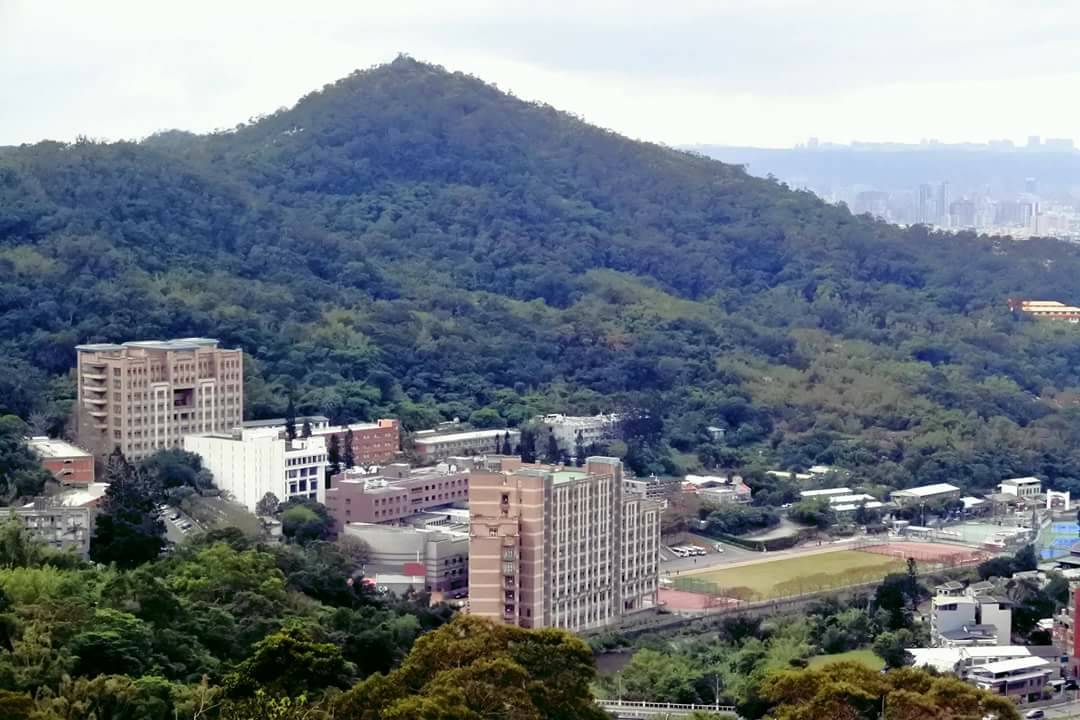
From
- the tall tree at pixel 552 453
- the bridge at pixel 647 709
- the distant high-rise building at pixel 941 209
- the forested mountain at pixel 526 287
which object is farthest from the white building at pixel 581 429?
the distant high-rise building at pixel 941 209

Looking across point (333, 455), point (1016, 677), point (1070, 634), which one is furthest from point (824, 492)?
point (1016, 677)

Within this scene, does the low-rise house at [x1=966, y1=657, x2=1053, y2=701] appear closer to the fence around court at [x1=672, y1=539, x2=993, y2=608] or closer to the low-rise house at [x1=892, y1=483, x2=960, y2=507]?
the fence around court at [x1=672, y1=539, x2=993, y2=608]

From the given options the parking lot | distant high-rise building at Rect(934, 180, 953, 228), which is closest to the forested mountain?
the parking lot

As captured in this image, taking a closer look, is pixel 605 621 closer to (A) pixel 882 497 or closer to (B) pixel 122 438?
(B) pixel 122 438

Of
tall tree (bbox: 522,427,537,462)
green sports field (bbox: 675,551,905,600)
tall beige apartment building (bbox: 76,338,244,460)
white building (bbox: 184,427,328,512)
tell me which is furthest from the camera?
tall tree (bbox: 522,427,537,462)

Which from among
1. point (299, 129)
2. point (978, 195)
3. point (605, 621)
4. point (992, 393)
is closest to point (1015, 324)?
point (992, 393)

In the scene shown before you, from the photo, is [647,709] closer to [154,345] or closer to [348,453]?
[348,453]

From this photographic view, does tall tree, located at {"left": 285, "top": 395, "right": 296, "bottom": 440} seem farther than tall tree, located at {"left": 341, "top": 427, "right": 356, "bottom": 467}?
Yes
